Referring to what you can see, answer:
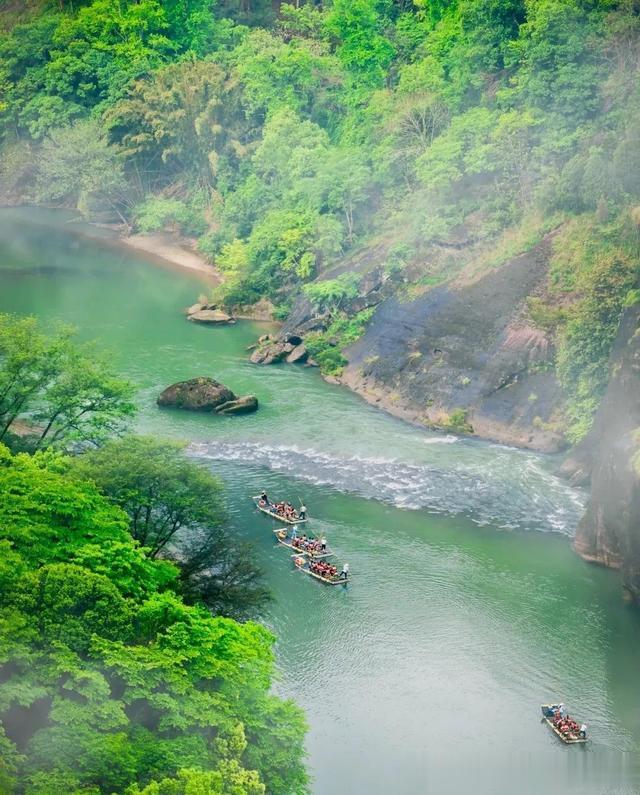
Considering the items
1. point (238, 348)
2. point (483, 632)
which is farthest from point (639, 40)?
point (483, 632)

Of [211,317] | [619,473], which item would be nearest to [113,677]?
[619,473]

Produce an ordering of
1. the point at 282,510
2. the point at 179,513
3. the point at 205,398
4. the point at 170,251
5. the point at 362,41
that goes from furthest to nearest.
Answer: the point at 170,251 < the point at 362,41 < the point at 205,398 < the point at 282,510 < the point at 179,513

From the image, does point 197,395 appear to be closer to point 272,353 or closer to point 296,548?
point 272,353

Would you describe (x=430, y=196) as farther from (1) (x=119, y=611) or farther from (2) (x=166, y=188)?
(1) (x=119, y=611)

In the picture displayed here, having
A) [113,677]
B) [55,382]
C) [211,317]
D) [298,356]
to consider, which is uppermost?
[113,677]

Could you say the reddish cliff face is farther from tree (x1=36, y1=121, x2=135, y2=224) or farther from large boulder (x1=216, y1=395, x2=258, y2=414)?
tree (x1=36, y1=121, x2=135, y2=224)

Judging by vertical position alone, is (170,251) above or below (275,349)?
below

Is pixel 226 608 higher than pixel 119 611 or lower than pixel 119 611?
lower
